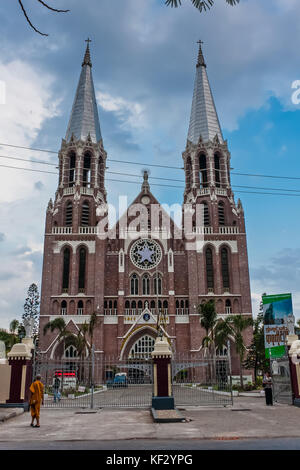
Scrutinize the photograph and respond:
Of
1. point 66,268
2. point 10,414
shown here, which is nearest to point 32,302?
point 66,268

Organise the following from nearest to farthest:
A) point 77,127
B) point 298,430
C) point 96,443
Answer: point 96,443 → point 298,430 → point 77,127

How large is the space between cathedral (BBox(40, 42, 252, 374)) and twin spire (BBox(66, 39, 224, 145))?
0.49 m

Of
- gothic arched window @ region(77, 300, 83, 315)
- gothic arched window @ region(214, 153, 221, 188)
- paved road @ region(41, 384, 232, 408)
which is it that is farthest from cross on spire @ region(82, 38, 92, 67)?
paved road @ region(41, 384, 232, 408)

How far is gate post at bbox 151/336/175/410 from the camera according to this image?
15125 millimetres

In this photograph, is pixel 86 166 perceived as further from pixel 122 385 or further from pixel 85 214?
pixel 122 385

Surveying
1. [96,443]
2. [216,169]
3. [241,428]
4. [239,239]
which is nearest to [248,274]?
[239,239]

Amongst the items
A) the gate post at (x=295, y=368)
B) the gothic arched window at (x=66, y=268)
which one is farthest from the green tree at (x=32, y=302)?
the gate post at (x=295, y=368)

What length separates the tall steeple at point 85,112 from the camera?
5022cm

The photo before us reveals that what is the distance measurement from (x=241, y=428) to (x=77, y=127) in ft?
148

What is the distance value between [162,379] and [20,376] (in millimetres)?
5373

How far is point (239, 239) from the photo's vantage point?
1740 inches

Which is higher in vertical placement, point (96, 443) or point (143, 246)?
point (143, 246)

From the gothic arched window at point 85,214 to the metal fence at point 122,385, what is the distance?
15.6 metres
